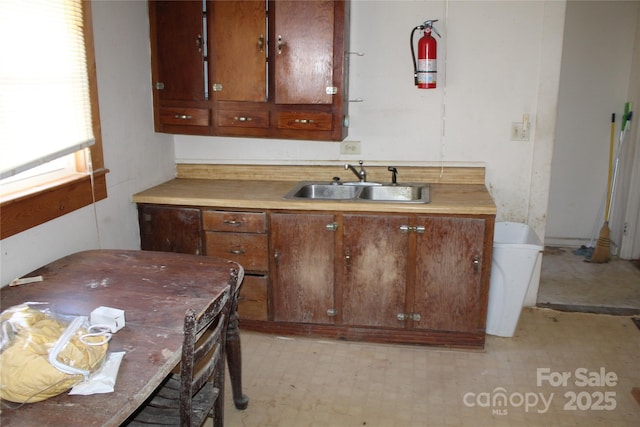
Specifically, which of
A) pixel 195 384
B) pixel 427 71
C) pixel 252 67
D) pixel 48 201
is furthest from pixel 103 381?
pixel 427 71

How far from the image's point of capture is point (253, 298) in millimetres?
3199

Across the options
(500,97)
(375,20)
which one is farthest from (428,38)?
(500,97)

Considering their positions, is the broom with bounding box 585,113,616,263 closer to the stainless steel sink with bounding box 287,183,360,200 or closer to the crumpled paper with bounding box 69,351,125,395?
the stainless steel sink with bounding box 287,183,360,200

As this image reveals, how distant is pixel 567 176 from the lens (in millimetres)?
4641

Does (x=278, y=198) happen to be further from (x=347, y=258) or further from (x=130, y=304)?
(x=130, y=304)

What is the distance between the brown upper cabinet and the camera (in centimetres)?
307

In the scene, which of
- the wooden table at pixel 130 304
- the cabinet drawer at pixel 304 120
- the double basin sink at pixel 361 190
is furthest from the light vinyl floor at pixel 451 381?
the cabinet drawer at pixel 304 120

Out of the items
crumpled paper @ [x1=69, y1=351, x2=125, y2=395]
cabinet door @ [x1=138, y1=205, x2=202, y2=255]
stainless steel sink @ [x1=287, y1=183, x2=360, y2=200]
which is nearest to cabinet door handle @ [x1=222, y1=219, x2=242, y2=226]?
cabinet door @ [x1=138, y1=205, x2=202, y2=255]

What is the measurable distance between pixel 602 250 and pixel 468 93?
195 cm

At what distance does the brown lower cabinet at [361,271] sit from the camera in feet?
9.71

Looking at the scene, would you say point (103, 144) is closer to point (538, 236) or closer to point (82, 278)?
point (82, 278)

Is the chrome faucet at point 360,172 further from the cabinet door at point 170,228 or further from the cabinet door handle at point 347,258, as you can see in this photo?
the cabinet door at point 170,228

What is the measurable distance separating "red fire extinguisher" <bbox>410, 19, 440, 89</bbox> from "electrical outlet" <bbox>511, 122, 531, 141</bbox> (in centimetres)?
58

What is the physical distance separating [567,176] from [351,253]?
8.27 ft
